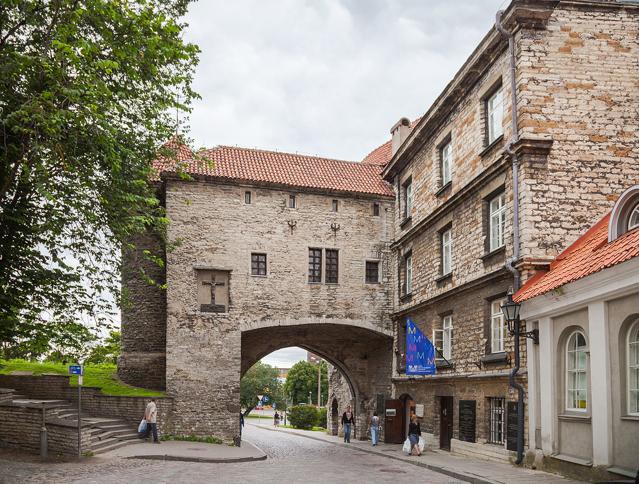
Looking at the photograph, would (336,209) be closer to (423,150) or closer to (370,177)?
(370,177)

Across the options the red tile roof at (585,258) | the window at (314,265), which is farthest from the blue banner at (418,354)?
the window at (314,265)

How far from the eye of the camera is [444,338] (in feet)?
73.5

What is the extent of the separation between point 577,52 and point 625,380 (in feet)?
28.8

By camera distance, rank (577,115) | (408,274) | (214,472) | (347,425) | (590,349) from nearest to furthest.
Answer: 1. (590,349)
2. (214,472)
3. (577,115)
4. (408,274)
5. (347,425)

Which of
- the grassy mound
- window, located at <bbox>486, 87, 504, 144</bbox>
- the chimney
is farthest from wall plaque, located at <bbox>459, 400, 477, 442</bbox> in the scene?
the chimney

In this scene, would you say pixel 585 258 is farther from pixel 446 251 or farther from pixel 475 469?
pixel 446 251

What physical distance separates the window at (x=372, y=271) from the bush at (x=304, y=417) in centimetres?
3294

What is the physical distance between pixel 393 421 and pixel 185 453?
376 inches

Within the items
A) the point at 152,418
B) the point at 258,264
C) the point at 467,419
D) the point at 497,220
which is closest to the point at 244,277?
the point at 258,264

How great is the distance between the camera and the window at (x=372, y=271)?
1112 inches

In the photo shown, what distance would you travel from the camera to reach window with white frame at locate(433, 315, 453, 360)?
21859 millimetres

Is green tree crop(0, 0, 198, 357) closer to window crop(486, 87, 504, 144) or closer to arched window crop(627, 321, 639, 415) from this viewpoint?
window crop(486, 87, 504, 144)

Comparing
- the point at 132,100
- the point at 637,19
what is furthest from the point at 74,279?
the point at 637,19

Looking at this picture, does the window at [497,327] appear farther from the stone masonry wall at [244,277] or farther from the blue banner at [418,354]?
the stone masonry wall at [244,277]
